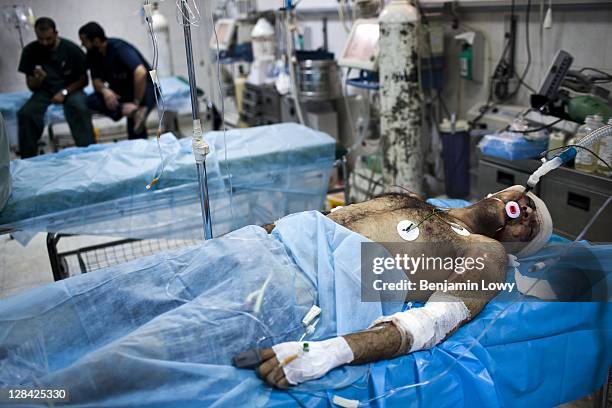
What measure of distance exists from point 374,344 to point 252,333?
1.02ft

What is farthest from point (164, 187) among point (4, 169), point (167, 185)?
point (4, 169)

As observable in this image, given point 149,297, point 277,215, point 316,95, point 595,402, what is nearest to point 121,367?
point 149,297

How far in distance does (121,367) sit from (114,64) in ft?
11.4

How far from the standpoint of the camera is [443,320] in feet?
4.85

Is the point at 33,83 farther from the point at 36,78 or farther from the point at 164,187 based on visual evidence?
the point at 164,187

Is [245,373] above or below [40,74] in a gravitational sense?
below

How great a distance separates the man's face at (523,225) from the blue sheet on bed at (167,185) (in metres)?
1.20

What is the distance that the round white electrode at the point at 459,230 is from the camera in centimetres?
180

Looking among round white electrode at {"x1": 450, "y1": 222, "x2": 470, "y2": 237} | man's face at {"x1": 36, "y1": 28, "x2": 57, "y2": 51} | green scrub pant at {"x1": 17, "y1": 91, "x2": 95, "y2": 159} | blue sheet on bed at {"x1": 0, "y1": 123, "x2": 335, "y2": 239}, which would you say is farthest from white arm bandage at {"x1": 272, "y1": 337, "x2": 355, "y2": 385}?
green scrub pant at {"x1": 17, "y1": 91, "x2": 95, "y2": 159}

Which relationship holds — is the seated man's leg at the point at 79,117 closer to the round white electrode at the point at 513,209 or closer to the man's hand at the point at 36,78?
the man's hand at the point at 36,78

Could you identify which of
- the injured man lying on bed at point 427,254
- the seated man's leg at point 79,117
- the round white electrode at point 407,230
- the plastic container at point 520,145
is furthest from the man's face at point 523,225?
the seated man's leg at point 79,117

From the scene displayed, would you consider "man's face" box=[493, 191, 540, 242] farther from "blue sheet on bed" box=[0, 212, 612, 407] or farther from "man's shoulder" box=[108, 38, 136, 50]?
"man's shoulder" box=[108, 38, 136, 50]

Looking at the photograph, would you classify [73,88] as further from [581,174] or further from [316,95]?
[581,174]

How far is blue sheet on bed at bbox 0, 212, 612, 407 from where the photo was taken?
4.08ft
